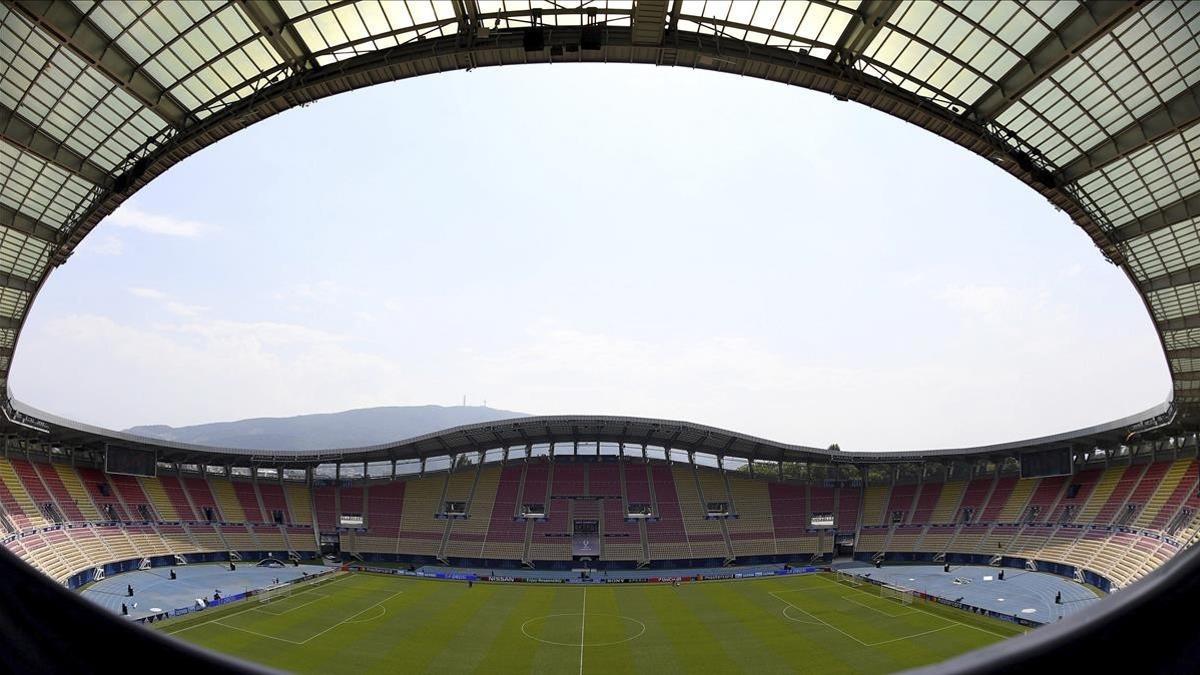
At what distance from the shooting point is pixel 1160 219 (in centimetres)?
2708

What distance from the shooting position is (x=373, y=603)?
4334 centimetres

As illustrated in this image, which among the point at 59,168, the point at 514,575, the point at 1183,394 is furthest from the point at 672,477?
the point at 59,168

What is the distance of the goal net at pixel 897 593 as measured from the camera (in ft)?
142

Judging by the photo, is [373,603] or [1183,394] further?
[373,603]

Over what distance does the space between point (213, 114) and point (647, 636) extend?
3211 cm

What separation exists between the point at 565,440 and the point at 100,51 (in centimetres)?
5486

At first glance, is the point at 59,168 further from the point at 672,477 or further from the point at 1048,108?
the point at 672,477

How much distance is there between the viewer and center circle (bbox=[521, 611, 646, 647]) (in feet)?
114

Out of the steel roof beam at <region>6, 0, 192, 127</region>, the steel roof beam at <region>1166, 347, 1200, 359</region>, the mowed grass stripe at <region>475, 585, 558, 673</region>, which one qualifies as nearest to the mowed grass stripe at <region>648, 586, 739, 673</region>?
the mowed grass stripe at <region>475, 585, 558, 673</region>

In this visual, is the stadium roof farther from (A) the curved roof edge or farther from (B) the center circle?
(A) the curved roof edge

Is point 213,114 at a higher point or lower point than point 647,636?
higher

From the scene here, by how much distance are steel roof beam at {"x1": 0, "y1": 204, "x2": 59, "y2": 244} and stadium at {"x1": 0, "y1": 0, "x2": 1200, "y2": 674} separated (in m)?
0.13

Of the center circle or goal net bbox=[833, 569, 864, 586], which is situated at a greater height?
goal net bbox=[833, 569, 864, 586]

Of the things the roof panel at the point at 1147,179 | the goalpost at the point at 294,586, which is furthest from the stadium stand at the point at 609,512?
the roof panel at the point at 1147,179
